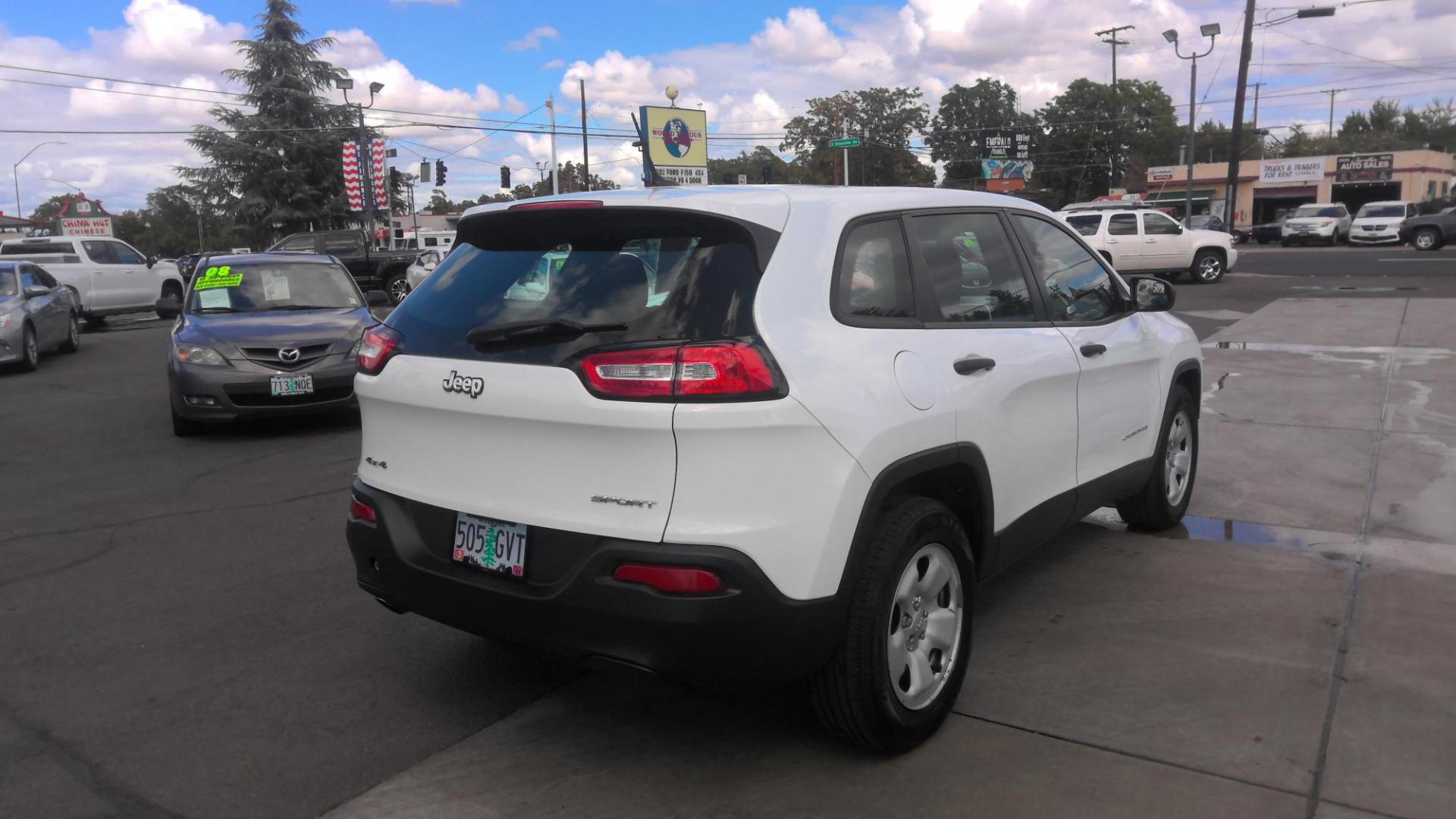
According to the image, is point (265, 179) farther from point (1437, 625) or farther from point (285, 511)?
point (1437, 625)

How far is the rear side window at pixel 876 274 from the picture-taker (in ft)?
10.8

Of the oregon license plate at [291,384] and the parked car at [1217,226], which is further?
the parked car at [1217,226]

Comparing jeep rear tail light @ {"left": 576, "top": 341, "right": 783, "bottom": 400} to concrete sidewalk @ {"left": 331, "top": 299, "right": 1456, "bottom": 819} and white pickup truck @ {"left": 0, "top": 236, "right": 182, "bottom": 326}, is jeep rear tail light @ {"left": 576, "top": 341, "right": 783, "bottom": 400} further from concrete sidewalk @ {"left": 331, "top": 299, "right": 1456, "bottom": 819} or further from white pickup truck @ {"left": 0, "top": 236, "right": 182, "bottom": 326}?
white pickup truck @ {"left": 0, "top": 236, "right": 182, "bottom": 326}

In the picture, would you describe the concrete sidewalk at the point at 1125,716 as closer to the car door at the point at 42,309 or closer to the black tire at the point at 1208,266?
the car door at the point at 42,309

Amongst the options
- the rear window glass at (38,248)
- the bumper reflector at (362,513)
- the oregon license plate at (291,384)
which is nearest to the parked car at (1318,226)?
the rear window glass at (38,248)

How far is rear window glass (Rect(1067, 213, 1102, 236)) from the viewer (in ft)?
79.8

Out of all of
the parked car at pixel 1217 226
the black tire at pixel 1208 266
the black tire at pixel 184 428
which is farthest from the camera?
the parked car at pixel 1217 226

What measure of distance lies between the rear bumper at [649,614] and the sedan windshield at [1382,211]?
4087cm

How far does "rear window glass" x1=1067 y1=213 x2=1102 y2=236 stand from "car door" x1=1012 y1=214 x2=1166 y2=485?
2019 centimetres

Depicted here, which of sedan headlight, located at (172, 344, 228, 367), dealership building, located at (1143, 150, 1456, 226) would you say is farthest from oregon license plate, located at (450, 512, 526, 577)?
dealership building, located at (1143, 150, 1456, 226)

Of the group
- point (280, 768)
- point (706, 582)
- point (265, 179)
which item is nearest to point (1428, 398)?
point (706, 582)

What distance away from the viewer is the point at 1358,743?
3.34m

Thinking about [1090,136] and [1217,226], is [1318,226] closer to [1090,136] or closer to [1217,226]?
[1217,226]

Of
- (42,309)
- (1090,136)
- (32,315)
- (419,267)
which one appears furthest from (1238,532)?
(1090,136)
